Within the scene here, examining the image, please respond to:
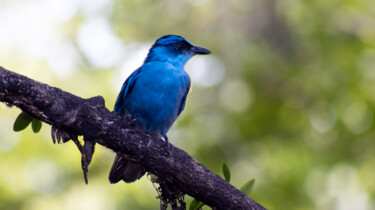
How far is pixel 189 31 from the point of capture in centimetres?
1009

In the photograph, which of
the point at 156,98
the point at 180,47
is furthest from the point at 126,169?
the point at 180,47

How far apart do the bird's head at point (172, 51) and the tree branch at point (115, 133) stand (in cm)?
190

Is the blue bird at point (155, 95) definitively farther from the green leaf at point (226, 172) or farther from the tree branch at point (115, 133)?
the tree branch at point (115, 133)

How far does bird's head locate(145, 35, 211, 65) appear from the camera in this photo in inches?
216

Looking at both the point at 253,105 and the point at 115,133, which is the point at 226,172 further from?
the point at 253,105

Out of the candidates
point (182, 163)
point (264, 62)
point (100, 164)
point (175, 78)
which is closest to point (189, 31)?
point (264, 62)

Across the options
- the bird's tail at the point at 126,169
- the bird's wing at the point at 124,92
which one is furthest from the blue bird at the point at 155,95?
the bird's tail at the point at 126,169

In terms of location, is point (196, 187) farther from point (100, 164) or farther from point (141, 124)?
point (100, 164)

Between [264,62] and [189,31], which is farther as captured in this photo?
[189,31]

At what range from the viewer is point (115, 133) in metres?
3.45

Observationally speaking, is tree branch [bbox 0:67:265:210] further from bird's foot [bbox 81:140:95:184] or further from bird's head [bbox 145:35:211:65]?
bird's head [bbox 145:35:211:65]

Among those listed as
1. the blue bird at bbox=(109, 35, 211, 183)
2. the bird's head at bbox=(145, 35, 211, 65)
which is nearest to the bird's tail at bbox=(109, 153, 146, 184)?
the blue bird at bbox=(109, 35, 211, 183)

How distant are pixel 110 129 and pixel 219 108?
5.26 m

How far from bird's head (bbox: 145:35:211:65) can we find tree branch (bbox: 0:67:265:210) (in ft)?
6.24
